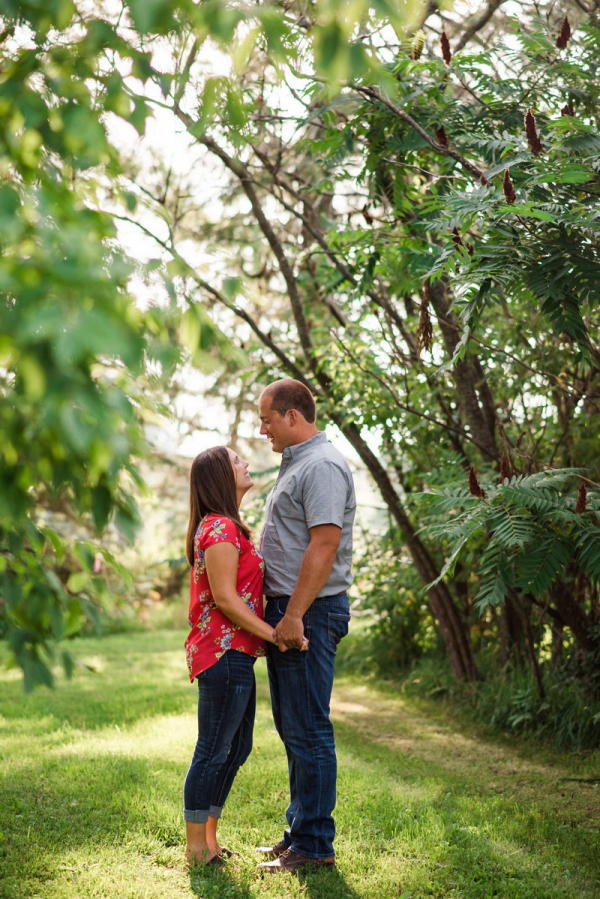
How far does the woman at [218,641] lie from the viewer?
304 centimetres

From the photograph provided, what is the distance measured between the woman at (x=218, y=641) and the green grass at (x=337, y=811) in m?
0.26

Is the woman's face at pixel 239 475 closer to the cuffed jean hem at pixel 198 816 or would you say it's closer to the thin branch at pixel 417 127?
the cuffed jean hem at pixel 198 816

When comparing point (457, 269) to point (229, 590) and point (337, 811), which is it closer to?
point (229, 590)

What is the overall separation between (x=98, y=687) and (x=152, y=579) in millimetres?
5480

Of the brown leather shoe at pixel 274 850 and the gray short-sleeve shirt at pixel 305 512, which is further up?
the gray short-sleeve shirt at pixel 305 512

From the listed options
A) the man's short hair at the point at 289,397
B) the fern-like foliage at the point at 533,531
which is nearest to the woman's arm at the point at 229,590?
the man's short hair at the point at 289,397

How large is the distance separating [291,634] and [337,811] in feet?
4.42

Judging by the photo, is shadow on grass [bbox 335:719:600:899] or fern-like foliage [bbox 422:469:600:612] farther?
fern-like foliage [bbox 422:469:600:612]

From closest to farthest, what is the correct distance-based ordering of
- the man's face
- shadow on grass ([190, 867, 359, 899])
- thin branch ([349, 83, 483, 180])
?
shadow on grass ([190, 867, 359, 899]), the man's face, thin branch ([349, 83, 483, 180])

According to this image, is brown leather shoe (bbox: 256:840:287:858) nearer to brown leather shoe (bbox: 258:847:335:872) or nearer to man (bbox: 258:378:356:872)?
man (bbox: 258:378:356:872)

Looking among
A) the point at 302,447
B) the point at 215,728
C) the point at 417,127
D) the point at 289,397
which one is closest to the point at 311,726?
the point at 215,728

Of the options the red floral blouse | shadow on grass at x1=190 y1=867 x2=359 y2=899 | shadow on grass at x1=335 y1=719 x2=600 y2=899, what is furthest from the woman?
shadow on grass at x1=335 y1=719 x2=600 y2=899

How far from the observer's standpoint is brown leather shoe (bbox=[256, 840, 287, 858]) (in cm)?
323

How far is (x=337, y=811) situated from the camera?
147 inches
